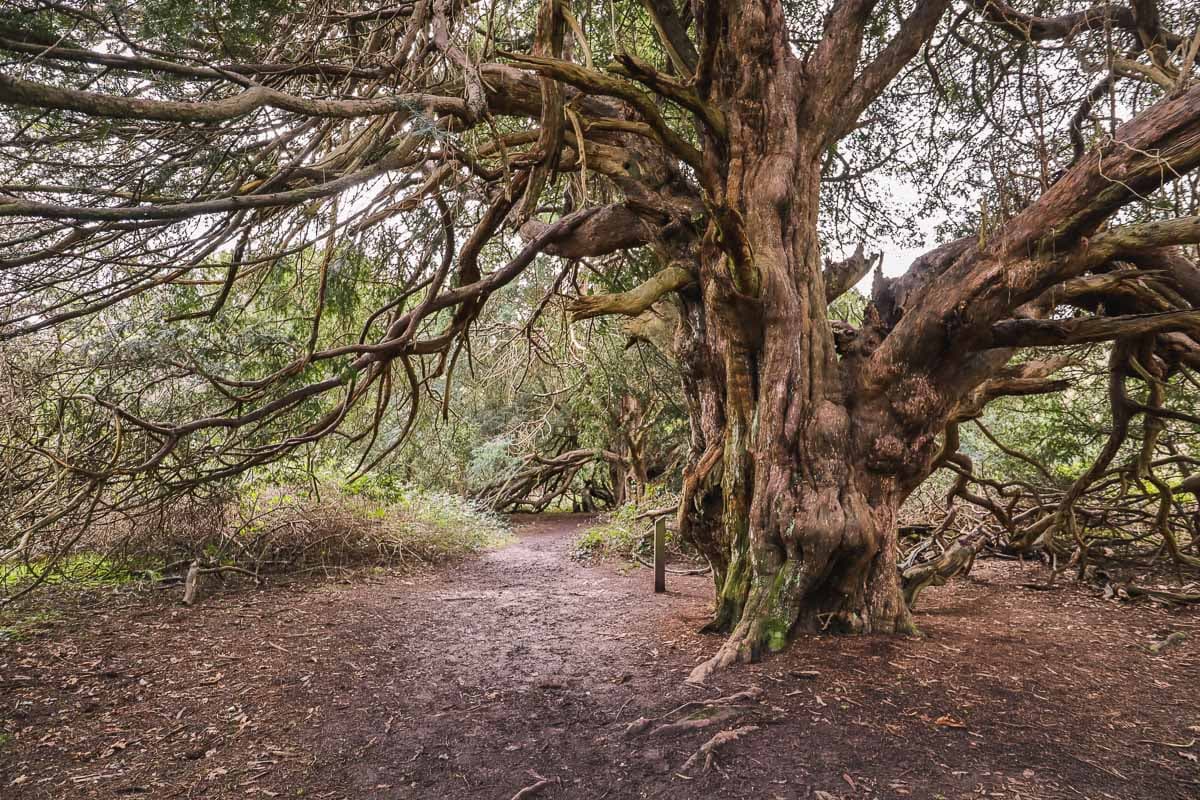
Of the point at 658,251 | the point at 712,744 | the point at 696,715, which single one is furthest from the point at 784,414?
the point at 712,744

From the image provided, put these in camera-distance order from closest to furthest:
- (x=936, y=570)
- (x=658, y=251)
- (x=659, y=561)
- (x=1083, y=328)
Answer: (x=1083, y=328) < (x=658, y=251) < (x=936, y=570) < (x=659, y=561)

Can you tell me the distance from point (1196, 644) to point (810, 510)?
2.70 metres

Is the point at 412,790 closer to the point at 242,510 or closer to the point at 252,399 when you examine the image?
the point at 252,399

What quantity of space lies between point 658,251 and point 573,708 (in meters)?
3.18

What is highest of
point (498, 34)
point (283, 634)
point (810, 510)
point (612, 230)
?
point (498, 34)

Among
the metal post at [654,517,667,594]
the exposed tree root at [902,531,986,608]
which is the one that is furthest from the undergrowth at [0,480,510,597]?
the exposed tree root at [902,531,986,608]

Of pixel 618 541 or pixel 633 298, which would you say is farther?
pixel 618 541

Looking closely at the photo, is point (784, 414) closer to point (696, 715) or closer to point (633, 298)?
point (633, 298)

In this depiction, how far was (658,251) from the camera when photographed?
195 inches

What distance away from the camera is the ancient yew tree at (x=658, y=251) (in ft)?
10.6

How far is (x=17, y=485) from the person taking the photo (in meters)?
3.58

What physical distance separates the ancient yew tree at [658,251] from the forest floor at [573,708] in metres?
0.71

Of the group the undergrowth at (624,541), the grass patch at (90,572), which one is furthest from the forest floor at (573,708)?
the undergrowth at (624,541)

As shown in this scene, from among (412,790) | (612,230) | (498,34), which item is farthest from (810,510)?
(498,34)
